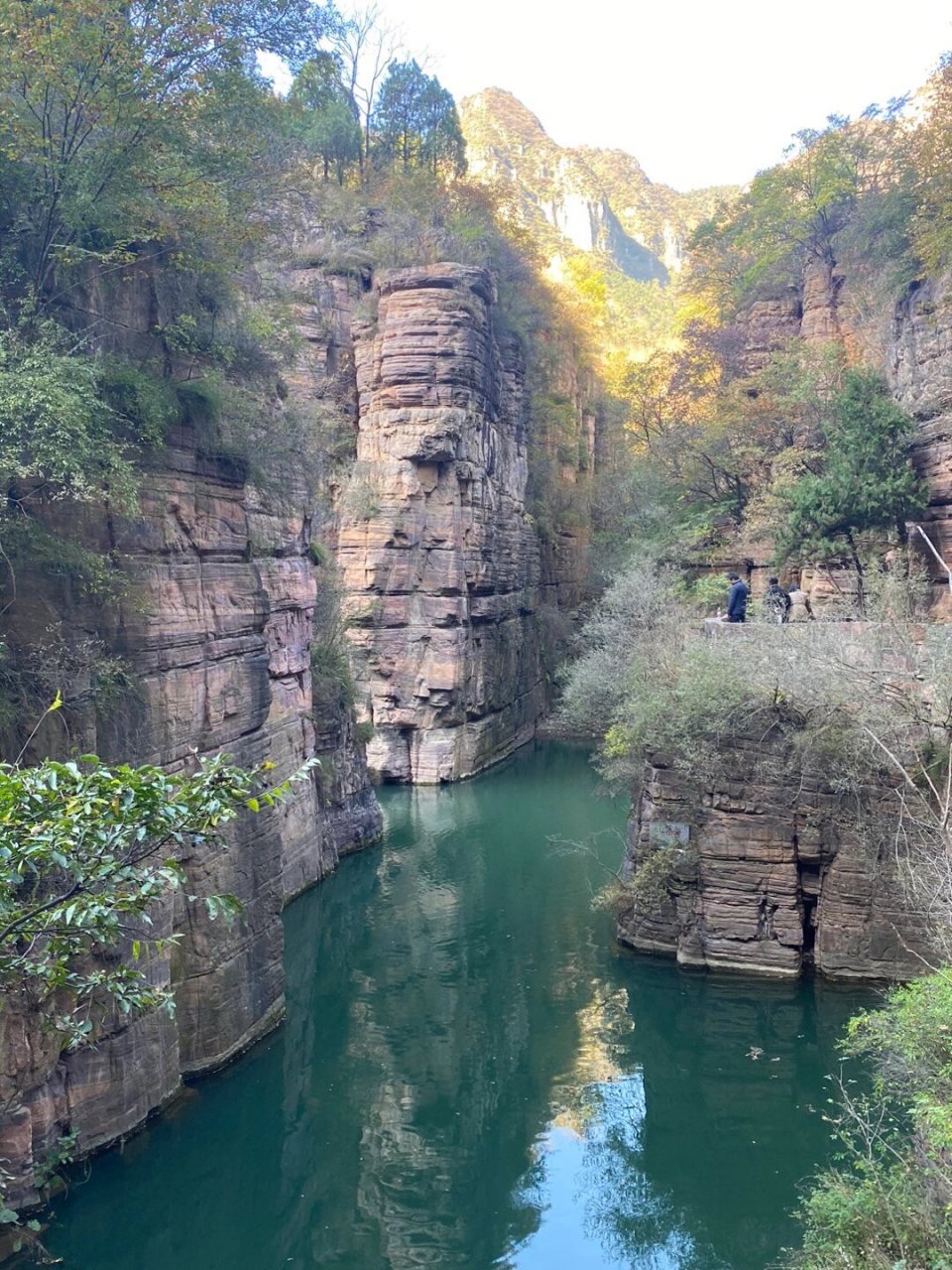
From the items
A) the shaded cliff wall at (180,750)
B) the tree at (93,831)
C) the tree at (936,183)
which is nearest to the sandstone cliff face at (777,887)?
the shaded cliff wall at (180,750)

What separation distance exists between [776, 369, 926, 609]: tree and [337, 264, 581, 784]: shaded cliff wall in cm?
1160

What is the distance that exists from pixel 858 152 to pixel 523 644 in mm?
19632

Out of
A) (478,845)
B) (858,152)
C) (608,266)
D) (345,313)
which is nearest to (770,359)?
(858,152)

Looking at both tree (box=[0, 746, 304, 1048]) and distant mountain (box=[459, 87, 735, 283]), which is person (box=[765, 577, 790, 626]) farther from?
distant mountain (box=[459, 87, 735, 283])

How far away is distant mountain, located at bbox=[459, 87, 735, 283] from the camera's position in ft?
268

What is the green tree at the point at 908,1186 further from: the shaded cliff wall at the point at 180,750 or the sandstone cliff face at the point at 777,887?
A: the shaded cliff wall at the point at 180,750

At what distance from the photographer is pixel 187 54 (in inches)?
400

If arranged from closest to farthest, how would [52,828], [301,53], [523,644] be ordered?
[52,828] < [301,53] < [523,644]

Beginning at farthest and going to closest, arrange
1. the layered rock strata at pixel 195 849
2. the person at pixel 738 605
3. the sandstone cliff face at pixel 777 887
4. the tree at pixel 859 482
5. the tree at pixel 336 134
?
the tree at pixel 336 134, the tree at pixel 859 482, the person at pixel 738 605, the sandstone cliff face at pixel 777 887, the layered rock strata at pixel 195 849

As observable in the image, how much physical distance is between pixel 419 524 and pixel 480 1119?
1948 centimetres

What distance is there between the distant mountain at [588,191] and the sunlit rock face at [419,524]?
50383 mm

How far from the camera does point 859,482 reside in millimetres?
18828

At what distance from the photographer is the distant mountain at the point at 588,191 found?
8175 cm

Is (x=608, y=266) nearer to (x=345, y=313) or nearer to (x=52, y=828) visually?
(x=345, y=313)
